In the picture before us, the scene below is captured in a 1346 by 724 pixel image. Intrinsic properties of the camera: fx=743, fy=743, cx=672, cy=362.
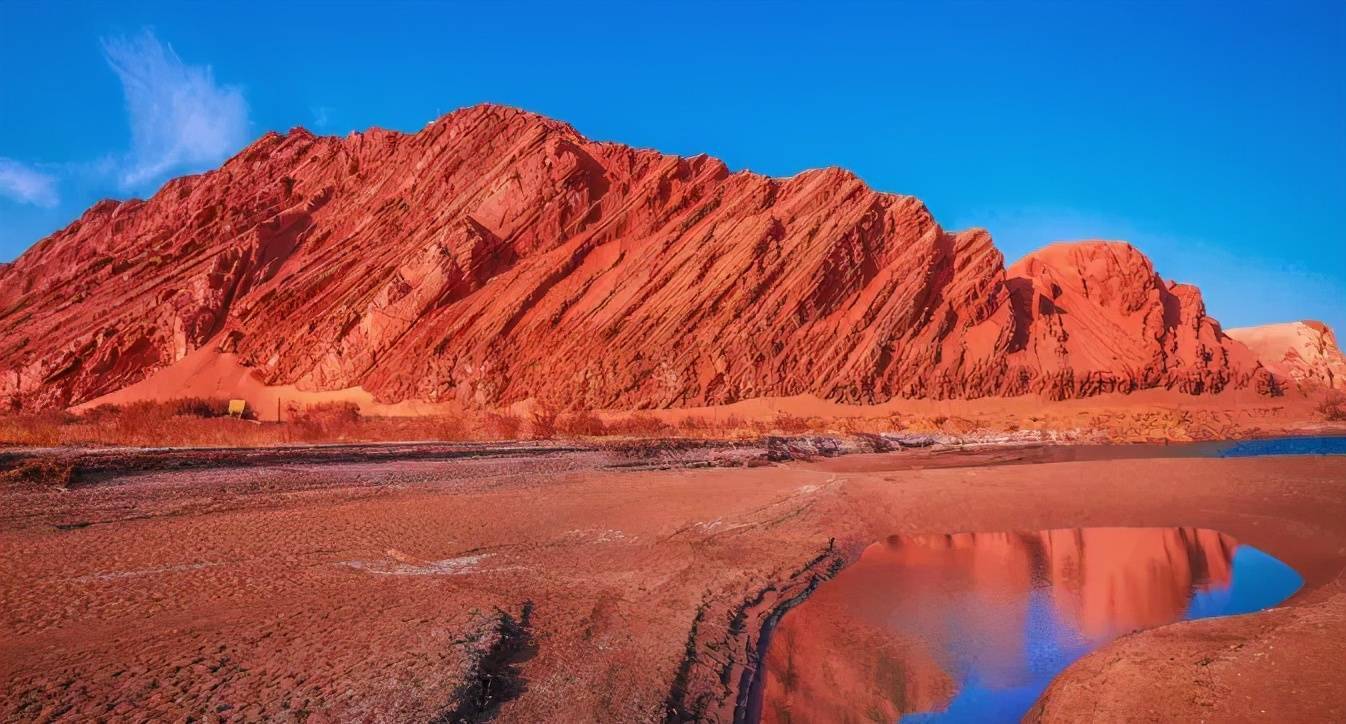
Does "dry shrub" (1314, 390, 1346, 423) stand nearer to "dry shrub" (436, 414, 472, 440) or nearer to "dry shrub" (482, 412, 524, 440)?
"dry shrub" (482, 412, 524, 440)

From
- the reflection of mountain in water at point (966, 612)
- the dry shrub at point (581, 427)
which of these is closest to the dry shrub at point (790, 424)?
the dry shrub at point (581, 427)

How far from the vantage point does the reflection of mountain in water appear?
518cm

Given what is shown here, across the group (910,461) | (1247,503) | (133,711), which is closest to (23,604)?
(133,711)

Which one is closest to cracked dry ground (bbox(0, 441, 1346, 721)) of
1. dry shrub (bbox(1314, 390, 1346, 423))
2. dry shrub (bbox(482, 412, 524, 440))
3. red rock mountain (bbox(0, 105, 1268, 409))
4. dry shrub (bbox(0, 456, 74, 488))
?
dry shrub (bbox(0, 456, 74, 488))

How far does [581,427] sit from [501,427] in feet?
9.08

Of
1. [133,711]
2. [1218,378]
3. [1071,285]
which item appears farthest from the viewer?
[1071,285]

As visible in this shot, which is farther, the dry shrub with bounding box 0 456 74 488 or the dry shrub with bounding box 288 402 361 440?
the dry shrub with bounding box 288 402 361 440

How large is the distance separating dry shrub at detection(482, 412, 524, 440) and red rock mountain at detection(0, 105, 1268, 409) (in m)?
3.93

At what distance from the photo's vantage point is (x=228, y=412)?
28.7 m

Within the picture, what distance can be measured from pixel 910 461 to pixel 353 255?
2538cm

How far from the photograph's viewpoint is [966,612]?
272 inches

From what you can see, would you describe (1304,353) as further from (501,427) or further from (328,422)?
(328,422)

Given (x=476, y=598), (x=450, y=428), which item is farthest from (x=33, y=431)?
(x=476, y=598)

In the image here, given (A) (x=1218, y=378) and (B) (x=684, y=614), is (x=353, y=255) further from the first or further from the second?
(A) (x=1218, y=378)
